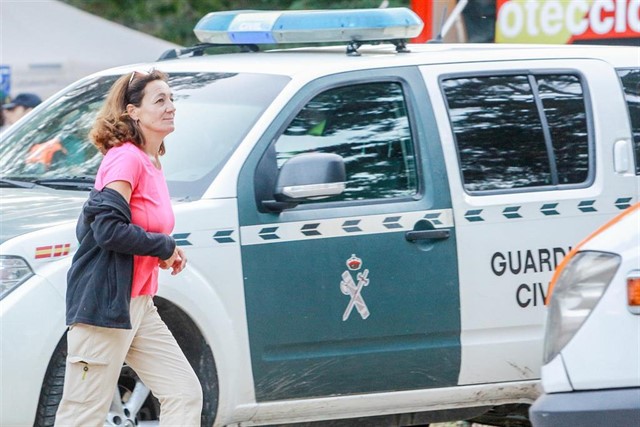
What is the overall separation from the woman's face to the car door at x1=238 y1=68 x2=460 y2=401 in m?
0.62

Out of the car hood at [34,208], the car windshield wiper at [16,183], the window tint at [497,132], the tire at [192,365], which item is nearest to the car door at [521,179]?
the window tint at [497,132]

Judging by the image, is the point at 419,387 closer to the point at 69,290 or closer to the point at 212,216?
the point at 212,216

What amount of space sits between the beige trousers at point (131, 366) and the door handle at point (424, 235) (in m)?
1.14

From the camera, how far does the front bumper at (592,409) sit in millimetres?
3541

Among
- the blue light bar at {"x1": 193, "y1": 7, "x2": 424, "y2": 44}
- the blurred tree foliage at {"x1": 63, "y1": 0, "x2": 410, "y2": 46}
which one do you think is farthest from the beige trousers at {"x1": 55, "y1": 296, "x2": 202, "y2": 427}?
the blurred tree foliage at {"x1": 63, "y1": 0, "x2": 410, "y2": 46}

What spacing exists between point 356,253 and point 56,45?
10481 millimetres

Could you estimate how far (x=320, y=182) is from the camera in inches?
192

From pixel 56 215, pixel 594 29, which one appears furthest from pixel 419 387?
pixel 594 29

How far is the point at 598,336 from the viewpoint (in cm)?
361

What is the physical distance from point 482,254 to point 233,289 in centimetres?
111

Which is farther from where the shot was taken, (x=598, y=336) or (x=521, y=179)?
(x=521, y=179)

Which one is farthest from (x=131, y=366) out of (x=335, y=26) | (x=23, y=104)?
→ (x=23, y=104)

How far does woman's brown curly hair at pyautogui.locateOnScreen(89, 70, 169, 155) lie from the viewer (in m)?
4.40

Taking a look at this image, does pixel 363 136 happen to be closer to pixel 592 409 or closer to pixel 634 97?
pixel 634 97
